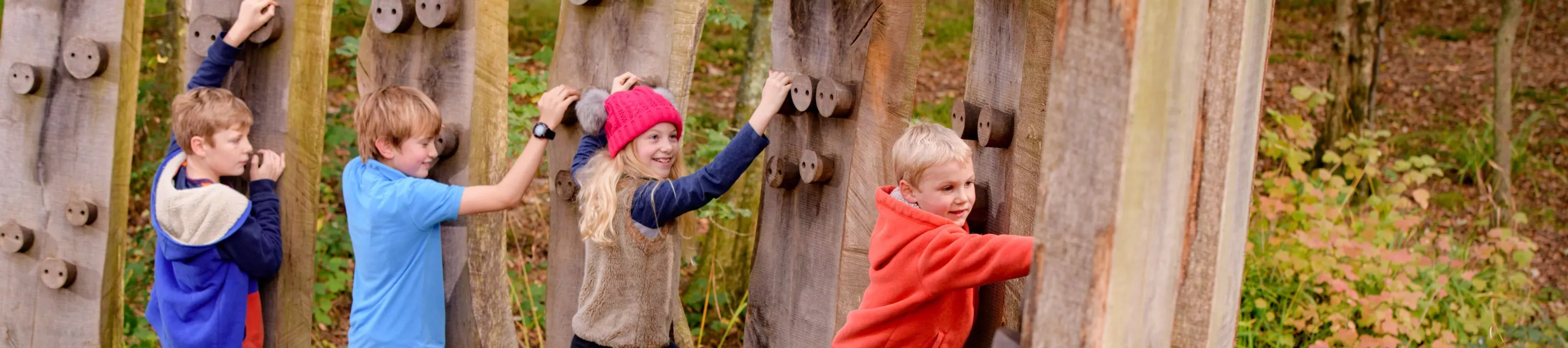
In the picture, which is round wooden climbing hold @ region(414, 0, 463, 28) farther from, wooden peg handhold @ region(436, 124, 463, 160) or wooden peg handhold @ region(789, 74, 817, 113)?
wooden peg handhold @ region(789, 74, 817, 113)

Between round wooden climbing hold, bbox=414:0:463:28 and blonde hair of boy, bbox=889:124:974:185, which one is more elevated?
round wooden climbing hold, bbox=414:0:463:28

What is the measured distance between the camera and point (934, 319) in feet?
9.64

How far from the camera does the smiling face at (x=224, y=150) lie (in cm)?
373

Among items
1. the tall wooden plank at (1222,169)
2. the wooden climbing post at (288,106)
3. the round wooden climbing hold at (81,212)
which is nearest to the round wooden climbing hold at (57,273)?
the round wooden climbing hold at (81,212)

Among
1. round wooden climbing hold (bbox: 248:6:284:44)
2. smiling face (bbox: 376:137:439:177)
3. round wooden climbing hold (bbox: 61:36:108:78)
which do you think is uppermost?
round wooden climbing hold (bbox: 248:6:284:44)

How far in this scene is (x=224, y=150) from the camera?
3.75 meters

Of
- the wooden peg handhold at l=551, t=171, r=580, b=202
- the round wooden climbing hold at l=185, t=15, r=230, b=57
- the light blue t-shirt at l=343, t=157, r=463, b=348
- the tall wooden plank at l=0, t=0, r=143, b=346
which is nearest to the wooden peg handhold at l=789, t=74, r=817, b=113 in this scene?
the wooden peg handhold at l=551, t=171, r=580, b=202

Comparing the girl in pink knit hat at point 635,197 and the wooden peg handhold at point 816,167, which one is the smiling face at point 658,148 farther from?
the wooden peg handhold at point 816,167

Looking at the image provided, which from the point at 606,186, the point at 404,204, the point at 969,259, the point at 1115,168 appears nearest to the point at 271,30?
the point at 404,204

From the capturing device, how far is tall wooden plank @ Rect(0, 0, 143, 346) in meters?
4.24

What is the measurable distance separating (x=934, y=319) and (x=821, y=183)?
23.2 inches

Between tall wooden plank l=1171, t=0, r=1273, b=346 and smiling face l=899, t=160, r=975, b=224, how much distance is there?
91 cm

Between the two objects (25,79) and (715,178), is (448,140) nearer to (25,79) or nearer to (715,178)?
(715,178)

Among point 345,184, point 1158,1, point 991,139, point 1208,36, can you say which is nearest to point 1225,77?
point 1208,36
